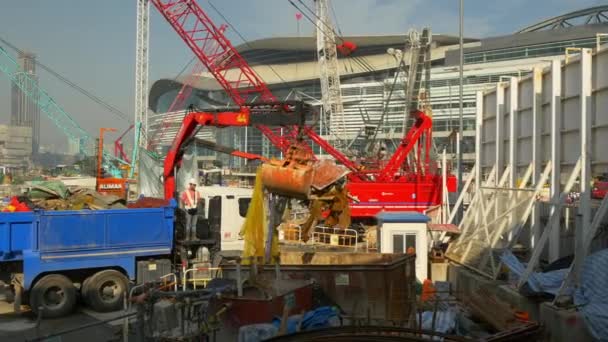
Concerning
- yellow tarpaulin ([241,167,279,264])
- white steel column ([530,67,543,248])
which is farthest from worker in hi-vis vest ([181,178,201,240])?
white steel column ([530,67,543,248])

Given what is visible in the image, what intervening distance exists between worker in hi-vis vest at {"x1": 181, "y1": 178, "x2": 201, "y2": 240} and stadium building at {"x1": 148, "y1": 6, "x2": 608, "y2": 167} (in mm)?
29257

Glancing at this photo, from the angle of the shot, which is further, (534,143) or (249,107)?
(249,107)

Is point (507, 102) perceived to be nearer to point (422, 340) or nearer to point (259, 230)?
point (259, 230)

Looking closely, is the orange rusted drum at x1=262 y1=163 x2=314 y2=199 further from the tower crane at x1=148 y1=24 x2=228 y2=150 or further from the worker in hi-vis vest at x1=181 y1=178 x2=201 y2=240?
the tower crane at x1=148 y1=24 x2=228 y2=150

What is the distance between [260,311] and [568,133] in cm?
804

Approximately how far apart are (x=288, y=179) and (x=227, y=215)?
24.8ft

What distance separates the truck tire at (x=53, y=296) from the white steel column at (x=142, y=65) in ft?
126

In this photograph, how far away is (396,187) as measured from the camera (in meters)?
20.4

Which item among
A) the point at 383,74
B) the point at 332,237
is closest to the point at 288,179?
the point at 332,237

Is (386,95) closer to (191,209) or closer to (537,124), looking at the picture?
(537,124)

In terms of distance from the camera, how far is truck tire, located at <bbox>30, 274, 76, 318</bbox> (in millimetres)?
10398


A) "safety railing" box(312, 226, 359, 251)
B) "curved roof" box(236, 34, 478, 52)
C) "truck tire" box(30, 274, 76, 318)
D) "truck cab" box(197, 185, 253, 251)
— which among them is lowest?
"truck tire" box(30, 274, 76, 318)

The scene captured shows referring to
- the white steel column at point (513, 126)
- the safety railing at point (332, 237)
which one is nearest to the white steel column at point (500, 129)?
the white steel column at point (513, 126)

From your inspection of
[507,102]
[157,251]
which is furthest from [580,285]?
[157,251]
